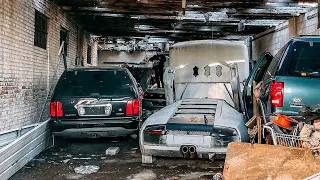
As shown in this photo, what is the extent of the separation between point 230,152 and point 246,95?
431 centimetres

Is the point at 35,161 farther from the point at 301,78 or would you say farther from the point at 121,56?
the point at 121,56

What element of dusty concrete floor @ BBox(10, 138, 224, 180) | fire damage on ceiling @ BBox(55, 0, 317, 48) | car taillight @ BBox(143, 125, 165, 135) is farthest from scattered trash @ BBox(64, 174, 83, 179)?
fire damage on ceiling @ BBox(55, 0, 317, 48)

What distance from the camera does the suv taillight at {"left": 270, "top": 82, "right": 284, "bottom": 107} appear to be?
5062 mm

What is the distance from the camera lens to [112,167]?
5.98 metres

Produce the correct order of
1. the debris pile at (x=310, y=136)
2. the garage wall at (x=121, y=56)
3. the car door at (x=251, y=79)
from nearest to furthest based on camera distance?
the debris pile at (x=310, y=136), the car door at (x=251, y=79), the garage wall at (x=121, y=56)

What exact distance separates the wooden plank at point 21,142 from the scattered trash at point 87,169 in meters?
0.97

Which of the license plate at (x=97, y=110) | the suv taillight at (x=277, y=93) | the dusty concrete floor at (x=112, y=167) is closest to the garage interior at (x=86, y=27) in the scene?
the dusty concrete floor at (x=112, y=167)

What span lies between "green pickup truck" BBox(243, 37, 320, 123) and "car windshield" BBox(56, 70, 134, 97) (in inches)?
119

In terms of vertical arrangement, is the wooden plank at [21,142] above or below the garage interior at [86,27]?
below

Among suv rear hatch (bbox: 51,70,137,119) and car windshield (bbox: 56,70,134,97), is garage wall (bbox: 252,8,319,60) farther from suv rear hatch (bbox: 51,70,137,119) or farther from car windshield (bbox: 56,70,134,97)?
suv rear hatch (bbox: 51,70,137,119)

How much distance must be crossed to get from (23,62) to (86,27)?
8027 mm

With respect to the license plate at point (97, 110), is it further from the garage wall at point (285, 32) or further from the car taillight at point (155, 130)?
the garage wall at point (285, 32)

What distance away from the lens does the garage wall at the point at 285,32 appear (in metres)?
12.0

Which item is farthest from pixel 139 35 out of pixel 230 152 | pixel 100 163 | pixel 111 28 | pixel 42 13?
pixel 230 152
